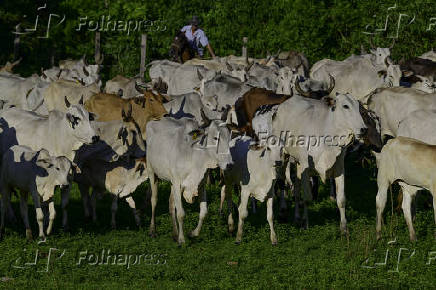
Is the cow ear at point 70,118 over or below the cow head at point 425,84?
below

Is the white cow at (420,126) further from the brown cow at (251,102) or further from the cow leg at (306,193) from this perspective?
the brown cow at (251,102)

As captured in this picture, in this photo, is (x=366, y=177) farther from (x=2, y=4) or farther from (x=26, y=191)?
(x=2, y=4)

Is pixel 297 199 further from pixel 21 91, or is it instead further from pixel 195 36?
pixel 195 36

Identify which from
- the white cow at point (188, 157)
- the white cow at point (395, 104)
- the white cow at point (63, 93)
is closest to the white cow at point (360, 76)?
the white cow at point (395, 104)

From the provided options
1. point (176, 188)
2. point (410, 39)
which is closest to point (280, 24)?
point (410, 39)

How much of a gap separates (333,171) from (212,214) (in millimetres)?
2215

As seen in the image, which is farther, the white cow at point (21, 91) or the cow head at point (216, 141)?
the white cow at point (21, 91)

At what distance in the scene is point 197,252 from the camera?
11.4 meters

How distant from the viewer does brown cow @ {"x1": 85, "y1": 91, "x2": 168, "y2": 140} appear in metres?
15.2

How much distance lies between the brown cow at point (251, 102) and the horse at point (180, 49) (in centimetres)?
820

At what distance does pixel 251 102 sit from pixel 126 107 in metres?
2.24

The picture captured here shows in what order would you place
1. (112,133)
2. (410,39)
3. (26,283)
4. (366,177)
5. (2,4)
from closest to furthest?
(26,283) → (112,133) → (366,177) → (410,39) → (2,4)

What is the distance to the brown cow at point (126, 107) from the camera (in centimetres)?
1523

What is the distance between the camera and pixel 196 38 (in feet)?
75.6
